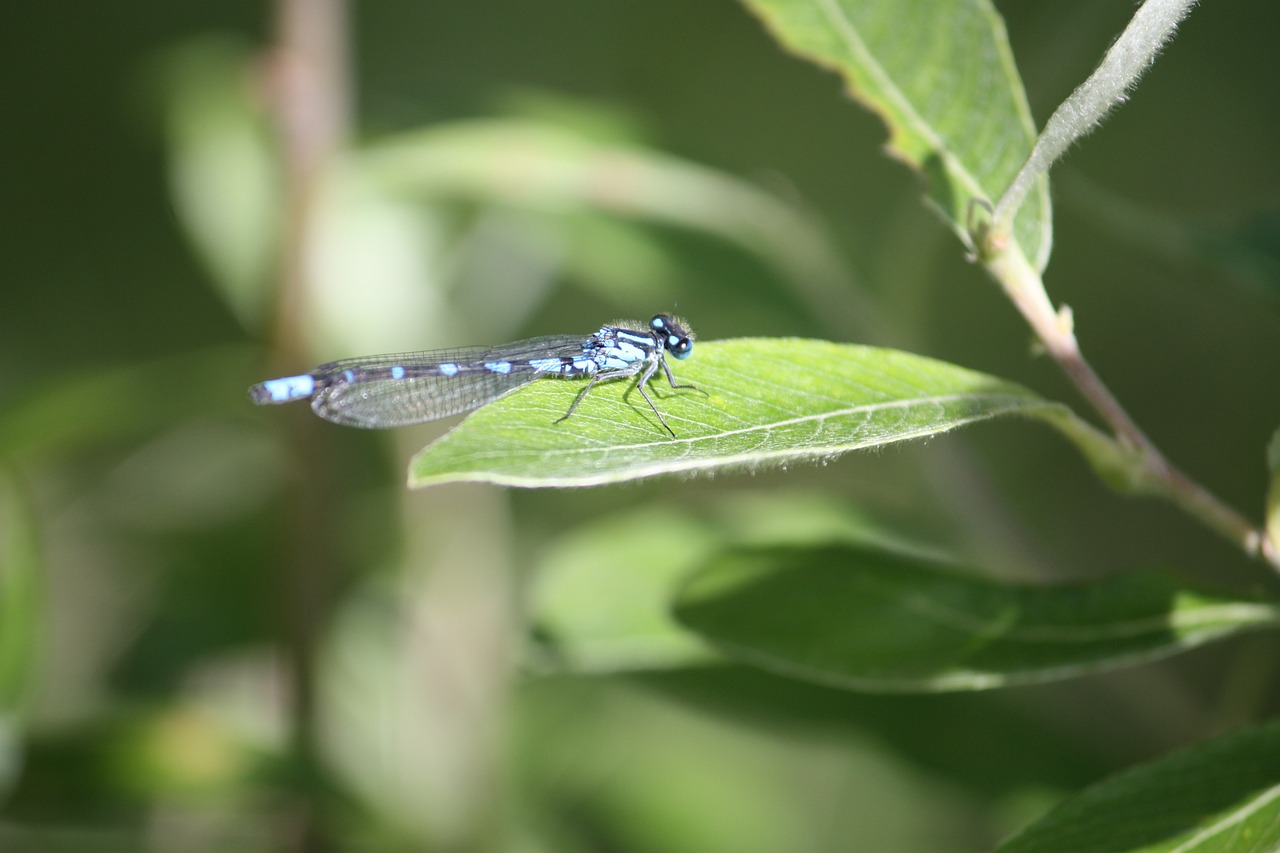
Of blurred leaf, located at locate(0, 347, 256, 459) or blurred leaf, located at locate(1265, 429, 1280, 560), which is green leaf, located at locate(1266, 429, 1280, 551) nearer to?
blurred leaf, located at locate(1265, 429, 1280, 560)

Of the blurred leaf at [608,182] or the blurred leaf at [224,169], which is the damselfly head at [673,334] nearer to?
the blurred leaf at [608,182]

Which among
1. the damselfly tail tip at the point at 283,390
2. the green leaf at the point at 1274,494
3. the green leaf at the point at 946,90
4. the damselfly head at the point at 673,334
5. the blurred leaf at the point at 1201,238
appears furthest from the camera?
the damselfly head at the point at 673,334

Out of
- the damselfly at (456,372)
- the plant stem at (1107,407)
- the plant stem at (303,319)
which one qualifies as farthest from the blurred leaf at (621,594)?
the plant stem at (1107,407)

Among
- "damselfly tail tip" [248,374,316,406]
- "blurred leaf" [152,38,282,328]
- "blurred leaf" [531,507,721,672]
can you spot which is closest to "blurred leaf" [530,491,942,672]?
"blurred leaf" [531,507,721,672]

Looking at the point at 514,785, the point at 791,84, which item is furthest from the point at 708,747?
the point at 791,84

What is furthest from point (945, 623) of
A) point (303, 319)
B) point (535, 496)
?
point (535, 496)

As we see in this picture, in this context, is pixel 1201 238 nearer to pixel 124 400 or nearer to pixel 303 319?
pixel 303 319
